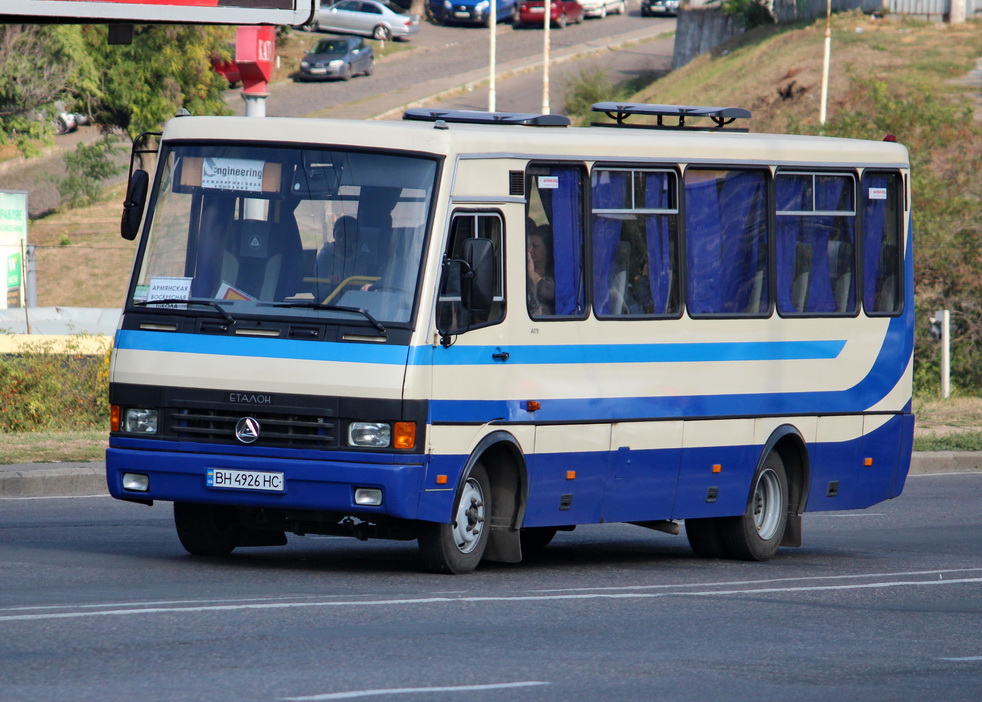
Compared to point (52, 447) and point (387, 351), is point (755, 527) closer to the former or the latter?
point (387, 351)

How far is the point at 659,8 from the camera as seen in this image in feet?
276

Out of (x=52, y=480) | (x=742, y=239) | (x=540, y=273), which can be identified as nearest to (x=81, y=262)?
(x=52, y=480)

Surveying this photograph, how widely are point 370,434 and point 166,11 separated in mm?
7685

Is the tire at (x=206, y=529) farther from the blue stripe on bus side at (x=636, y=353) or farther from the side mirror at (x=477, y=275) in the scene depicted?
the side mirror at (x=477, y=275)

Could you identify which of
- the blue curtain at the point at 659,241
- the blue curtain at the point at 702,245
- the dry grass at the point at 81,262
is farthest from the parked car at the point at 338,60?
the blue curtain at the point at 659,241

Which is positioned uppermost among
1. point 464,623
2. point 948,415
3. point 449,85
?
point 449,85

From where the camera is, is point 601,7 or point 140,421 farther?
point 601,7

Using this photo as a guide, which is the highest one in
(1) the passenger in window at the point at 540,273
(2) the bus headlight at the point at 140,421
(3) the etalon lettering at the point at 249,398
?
(1) the passenger in window at the point at 540,273

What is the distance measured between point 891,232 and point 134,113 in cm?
3914

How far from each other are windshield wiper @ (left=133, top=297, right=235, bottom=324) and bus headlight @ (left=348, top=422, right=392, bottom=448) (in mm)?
1007

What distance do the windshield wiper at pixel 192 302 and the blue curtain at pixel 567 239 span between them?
2193 millimetres

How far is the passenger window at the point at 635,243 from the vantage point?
12.1 meters

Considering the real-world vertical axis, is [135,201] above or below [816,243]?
above

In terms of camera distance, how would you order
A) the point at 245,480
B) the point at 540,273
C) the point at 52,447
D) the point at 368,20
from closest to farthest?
the point at 245,480, the point at 540,273, the point at 52,447, the point at 368,20
